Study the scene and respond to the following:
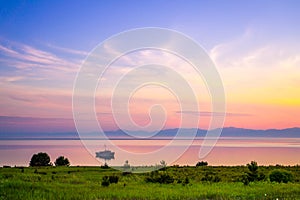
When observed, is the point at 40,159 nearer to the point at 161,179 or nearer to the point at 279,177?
the point at 161,179

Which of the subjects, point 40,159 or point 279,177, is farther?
point 40,159

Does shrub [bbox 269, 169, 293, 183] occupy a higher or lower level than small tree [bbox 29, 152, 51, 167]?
lower

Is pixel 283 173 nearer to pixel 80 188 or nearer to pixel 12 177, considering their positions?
pixel 80 188

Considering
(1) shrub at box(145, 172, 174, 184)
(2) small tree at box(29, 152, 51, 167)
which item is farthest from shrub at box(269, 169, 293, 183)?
(2) small tree at box(29, 152, 51, 167)

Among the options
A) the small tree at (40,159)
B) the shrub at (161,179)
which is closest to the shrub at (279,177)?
the shrub at (161,179)

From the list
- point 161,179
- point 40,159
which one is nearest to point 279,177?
point 161,179

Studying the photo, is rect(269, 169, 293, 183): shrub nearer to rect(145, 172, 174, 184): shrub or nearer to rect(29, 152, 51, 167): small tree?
rect(145, 172, 174, 184): shrub

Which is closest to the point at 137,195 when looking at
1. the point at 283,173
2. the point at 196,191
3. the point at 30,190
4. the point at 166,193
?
the point at 166,193

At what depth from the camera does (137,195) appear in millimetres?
22422

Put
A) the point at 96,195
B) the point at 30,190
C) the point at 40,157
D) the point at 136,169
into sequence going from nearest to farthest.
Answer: the point at 96,195, the point at 30,190, the point at 136,169, the point at 40,157

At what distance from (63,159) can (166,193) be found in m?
42.2

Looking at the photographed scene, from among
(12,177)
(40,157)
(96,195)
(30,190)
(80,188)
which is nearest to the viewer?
(96,195)

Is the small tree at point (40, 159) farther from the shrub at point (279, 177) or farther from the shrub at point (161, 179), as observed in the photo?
the shrub at point (279, 177)

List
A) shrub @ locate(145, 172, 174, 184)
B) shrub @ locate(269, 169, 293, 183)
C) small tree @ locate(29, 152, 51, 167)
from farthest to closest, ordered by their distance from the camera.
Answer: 1. small tree @ locate(29, 152, 51, 167)
2. shrub @ locate(269, 169, 293, 183)
3. shrub @ locate(145, 172, 174, 184)
